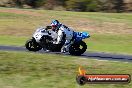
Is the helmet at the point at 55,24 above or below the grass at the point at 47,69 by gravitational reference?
above

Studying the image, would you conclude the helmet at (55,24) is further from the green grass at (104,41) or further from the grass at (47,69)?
the green grass at (104,41)

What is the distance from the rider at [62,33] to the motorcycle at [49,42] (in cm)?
18

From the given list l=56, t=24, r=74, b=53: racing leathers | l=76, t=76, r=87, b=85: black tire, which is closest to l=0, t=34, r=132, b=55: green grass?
l=56, t=24, r=74, b=53: racing leathers

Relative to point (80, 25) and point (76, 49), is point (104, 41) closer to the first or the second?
point (80, 25)

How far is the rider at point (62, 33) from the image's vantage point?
23.3 m

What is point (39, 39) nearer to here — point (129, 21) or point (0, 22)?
point (0, 22)

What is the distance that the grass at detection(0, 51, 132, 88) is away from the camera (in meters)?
15.7

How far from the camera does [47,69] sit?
59.4ft

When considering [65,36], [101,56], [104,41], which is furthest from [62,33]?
[104,41]

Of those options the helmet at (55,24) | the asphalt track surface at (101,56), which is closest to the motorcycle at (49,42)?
the helmet at (55,24)

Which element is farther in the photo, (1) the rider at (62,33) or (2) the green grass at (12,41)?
(2) the green grass at (12,41)

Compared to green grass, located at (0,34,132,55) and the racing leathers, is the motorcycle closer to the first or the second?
the racing leathers

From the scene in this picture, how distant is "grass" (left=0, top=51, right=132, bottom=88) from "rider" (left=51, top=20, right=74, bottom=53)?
1221mm

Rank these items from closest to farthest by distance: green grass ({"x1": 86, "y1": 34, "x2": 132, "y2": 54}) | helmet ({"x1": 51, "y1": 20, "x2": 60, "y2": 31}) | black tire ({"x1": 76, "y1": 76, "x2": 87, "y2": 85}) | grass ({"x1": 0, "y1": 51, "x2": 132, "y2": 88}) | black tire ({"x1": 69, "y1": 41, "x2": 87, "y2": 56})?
black tire ({"x1": 76, "y1": 76, "x2": 87, "y2": 85}) → grass ({"x1": 0, "y1": 51, "x2": 132, "y2": 88}) → helmet ({"x1": 51, "y1": 20, "x2": 60, "y2": 31}) → black tire ({"x1": 69, "y1": 41, "x2": 87, "y2": 56}) → green grass ({"x1": 86, "y1": 34, "x2": 132, "y2": 54})
